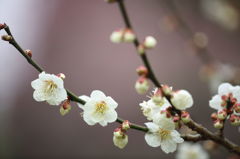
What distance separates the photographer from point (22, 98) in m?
5.63

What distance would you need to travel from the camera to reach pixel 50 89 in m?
1.20

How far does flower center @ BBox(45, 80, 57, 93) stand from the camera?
1.18 meters

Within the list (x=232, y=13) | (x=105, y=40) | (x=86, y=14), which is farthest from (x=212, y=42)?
(x=232, y=13)

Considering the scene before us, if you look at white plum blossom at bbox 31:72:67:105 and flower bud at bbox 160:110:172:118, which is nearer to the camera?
flower bud at bbox 160:110:172:118

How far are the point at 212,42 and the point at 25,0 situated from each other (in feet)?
9.83

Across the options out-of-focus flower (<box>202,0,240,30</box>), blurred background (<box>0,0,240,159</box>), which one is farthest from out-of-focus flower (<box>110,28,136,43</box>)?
blurred background (<box>0,0,240,159</box>)

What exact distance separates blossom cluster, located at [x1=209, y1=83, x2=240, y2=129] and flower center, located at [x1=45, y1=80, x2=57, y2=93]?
533 mm

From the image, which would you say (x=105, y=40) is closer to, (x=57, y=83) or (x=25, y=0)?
(x=25, y=0)

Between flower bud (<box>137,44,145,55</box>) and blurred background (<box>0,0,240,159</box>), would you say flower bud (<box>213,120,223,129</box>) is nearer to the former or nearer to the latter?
flower bud (<box>137,44,145,55</box>)

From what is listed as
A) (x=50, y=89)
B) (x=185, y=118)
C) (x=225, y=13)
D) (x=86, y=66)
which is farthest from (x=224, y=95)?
(x=86, y=66)

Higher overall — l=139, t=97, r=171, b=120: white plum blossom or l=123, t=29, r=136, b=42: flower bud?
l=123, t=29, r=136, b=42: flower bud

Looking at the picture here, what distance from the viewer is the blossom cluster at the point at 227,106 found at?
111 cm

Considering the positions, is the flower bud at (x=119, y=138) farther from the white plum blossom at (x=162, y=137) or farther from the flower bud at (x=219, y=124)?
the flower bud at (x=219, y=124)

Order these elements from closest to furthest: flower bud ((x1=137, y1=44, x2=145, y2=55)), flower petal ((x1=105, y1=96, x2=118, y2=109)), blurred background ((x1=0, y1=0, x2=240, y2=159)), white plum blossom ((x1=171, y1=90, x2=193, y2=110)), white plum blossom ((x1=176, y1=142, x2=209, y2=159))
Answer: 1. flower bud ((x1=137, y1=44, x2=145, y2=55))
2. white plum blossom ((x1=171, y1=90, x2=193, y2=110))
3. flower petal ((x1=105, y1=96, x2=118, y2=109))
4. white plum blossom ((x1=176, y1=142, x2=209, y2=159))
5. blurred background ((x1=0, y1=0, x2=240, y2=159))
